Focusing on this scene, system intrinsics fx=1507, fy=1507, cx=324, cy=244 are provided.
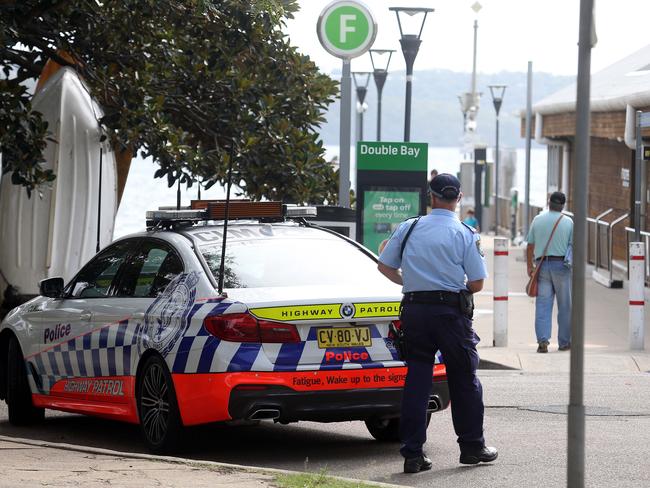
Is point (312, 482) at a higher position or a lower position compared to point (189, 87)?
lower

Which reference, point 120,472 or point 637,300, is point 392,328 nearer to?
point 120,472

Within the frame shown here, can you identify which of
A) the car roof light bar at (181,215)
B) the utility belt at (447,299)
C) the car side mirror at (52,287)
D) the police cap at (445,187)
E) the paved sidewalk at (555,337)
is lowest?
the paved sidewalk at (555,337)

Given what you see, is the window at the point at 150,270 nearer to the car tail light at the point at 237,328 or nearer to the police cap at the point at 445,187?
the car tail light at the point at 237,328

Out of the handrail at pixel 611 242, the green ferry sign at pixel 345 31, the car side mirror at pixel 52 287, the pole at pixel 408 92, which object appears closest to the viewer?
the car side mirror at pixel 52 287

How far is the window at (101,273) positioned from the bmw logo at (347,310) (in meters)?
1.91

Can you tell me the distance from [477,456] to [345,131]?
8447mm

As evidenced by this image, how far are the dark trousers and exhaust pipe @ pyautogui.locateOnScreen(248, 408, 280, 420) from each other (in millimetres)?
711

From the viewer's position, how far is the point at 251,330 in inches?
333

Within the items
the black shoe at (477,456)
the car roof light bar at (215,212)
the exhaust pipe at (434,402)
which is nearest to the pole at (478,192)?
the car roof light bar at (215,212)

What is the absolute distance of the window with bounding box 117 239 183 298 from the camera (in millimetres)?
9242

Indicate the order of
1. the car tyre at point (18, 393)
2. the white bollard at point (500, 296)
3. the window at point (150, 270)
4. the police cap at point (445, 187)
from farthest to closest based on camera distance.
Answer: the white bollard at point (500, 296)
the car tyre at point (18, 393)
the window at point (150, 270)
the police cap at point (445, 187)

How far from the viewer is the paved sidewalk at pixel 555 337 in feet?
47.6

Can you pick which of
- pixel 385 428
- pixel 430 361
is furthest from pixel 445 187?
pixel 385 428

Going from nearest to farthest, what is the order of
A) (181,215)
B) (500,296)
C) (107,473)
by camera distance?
(107,473)
(181,215)
(500,296)
